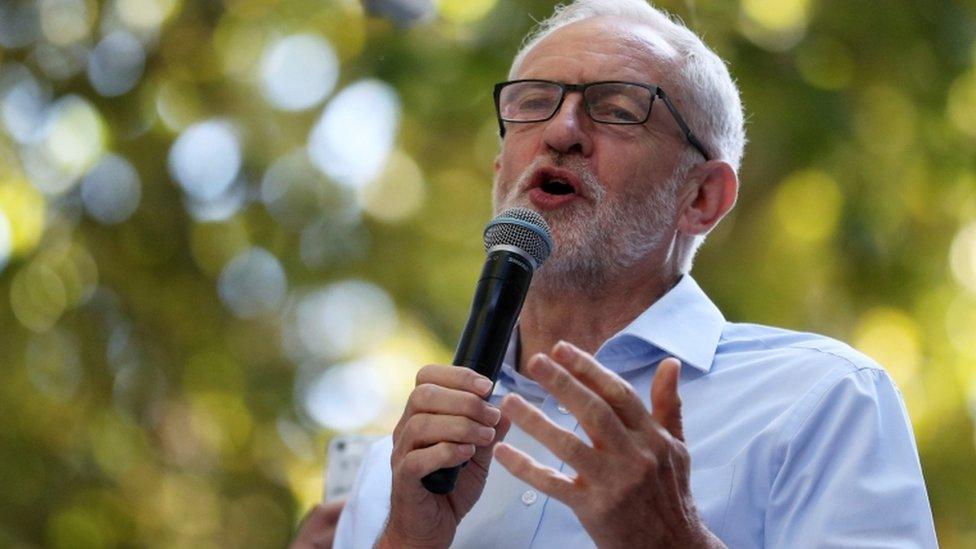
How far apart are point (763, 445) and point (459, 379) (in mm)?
528

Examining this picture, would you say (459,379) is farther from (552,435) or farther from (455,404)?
(552,435)

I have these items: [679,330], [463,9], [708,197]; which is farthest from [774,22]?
[679,330]

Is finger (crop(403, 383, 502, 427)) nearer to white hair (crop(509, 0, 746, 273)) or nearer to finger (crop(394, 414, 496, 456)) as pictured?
finger (crop(394, 414, 496, 456))

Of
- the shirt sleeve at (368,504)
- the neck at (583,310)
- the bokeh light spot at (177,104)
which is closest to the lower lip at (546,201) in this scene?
the neck at (583,310)

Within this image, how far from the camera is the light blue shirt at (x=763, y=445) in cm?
184

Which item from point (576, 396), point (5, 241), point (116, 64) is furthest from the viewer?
point (116, 64)

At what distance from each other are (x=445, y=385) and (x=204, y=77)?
13.3ft

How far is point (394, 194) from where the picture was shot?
533cm

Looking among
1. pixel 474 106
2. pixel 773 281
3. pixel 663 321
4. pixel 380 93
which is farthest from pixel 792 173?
pixel 663 321

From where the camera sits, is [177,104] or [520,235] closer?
[520,235]

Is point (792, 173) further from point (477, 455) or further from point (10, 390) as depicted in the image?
point (10, 390)

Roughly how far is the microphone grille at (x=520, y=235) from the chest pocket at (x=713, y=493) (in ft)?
1.39

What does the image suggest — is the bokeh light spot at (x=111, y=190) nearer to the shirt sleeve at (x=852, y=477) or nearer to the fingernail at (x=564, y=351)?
the shirt sleeve at (x=852, y=477)

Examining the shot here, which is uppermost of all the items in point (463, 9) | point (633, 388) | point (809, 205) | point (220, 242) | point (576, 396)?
point (576, 396)
